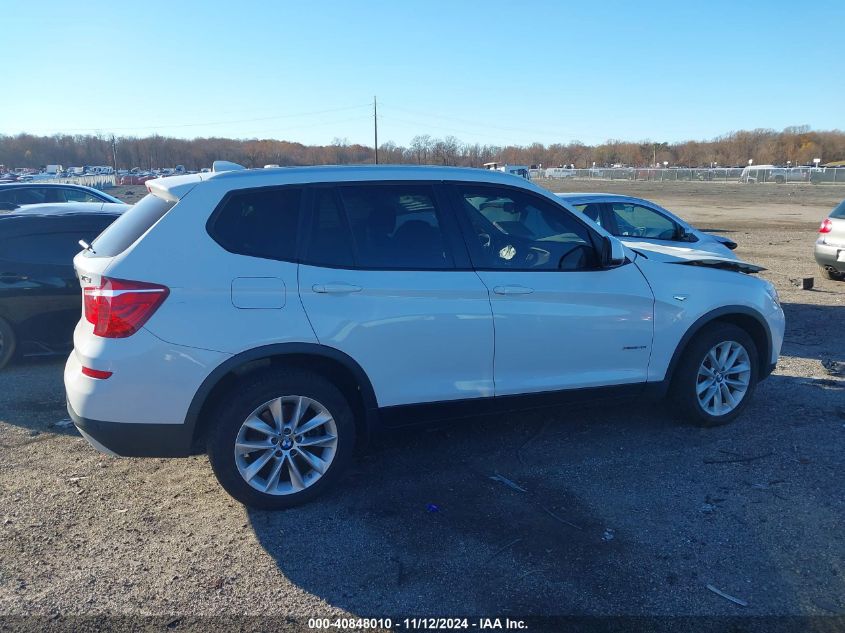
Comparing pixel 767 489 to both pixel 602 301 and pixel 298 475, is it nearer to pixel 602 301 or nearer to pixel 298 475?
pixel 602 301

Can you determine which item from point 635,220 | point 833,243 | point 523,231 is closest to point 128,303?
point 523,231

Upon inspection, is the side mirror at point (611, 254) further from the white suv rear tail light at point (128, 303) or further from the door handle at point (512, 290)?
the white suv rear tail light at point (128, 303)

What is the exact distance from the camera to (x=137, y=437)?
365cm

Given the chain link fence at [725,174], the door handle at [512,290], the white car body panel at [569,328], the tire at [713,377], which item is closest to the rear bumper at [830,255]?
the tire at [713,377]

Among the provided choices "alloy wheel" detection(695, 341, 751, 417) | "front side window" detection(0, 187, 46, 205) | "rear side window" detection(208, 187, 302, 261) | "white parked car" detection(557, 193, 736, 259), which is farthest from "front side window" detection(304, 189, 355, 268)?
"front side window" detection(0, 187, 46, 205)

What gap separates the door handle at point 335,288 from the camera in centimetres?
384

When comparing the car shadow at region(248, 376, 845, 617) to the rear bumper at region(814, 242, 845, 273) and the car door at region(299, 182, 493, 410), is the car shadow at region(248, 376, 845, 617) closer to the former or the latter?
the car door at region(299, 182, 493, 410)

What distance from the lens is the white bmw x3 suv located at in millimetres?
3619

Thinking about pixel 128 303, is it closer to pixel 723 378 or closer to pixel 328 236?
pixel 328 236

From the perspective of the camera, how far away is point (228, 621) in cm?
302

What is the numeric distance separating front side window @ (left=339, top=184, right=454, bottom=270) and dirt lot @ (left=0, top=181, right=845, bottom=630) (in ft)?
4.68

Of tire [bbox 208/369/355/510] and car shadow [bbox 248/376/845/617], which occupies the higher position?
tire [bbox 208/369/355/510]

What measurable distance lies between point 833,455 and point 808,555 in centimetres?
149

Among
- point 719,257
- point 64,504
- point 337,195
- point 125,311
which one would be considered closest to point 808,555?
point 719,257
